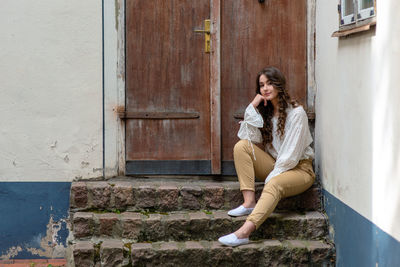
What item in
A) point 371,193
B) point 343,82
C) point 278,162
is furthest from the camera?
point 278,162

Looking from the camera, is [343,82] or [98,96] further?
[98,96]

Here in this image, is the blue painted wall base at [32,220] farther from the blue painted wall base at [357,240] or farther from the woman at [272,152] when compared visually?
the blue painted wall base at [357,240]

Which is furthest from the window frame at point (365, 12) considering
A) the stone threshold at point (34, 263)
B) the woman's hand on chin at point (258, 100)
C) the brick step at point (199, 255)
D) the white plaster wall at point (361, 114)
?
the stone threshold at point (34, 263)

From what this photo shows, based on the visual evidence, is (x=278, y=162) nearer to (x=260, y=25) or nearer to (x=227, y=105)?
(x=227, y=105)

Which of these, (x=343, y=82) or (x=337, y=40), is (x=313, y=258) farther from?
(x=337, y=40)

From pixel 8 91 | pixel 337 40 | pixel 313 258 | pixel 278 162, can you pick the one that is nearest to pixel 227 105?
pixel 278 162

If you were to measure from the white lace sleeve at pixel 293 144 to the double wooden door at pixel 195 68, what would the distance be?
698 millimetres

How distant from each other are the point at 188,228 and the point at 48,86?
1719 millimetres

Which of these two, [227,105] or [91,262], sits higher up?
[227,105]

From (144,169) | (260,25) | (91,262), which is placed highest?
(260,25)

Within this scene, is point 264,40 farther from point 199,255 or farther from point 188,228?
point 199,255

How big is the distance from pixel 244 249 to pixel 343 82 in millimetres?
1390

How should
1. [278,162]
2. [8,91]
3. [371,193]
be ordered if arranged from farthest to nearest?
[8,91], [278,162], [371,193]

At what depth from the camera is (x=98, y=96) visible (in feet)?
15.6
